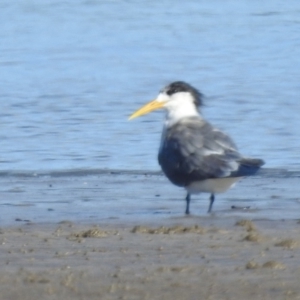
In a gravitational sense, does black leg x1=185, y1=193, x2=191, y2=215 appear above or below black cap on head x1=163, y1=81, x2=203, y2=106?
below

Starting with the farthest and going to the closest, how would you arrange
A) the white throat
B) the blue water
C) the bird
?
the blue water → the white throat → the bird

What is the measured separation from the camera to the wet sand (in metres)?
5.54

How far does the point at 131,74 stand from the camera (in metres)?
17.5

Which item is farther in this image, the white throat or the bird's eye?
the bird's eye

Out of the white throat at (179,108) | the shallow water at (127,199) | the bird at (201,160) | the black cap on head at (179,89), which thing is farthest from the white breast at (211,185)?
the black cap on head at (179,89)

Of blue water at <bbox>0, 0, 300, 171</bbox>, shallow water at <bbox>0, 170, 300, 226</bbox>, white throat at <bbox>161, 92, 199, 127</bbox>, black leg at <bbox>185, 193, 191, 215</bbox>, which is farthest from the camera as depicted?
blue water at <bbox>0, 0, 300, 171</bbox>

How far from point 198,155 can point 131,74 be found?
28.9ft

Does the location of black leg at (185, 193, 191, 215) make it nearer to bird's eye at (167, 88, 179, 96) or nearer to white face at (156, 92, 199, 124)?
white face at (156, 92, 199, 124)

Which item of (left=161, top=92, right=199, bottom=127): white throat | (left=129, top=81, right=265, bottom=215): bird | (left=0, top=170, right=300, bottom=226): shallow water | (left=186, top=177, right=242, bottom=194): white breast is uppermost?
(left=161, top=92, right=199, bottom=127): white throat

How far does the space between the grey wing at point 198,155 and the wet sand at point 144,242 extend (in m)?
0.28

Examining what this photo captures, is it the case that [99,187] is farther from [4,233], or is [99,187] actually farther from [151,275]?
[151,275]

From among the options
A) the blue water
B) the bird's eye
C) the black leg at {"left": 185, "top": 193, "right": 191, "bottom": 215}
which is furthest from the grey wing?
the blue water

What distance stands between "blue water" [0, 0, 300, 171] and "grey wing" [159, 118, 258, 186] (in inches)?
68.4

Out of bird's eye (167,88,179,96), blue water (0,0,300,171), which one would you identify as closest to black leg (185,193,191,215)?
bird's eye (167,88,179,96)
